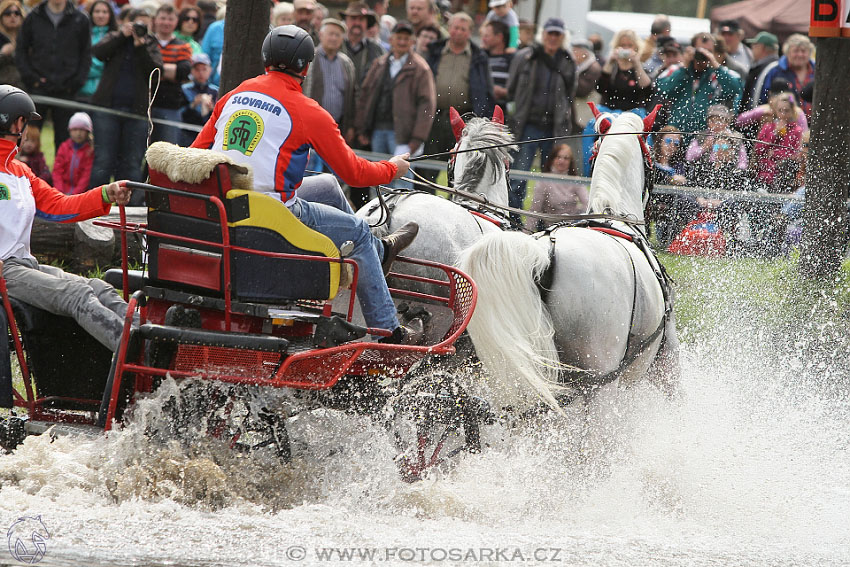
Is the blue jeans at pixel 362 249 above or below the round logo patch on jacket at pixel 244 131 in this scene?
below

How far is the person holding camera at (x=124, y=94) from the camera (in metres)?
10.6

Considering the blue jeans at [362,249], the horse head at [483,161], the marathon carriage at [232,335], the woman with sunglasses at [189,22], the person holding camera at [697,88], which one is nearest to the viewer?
the marathon carriage at [232,335]

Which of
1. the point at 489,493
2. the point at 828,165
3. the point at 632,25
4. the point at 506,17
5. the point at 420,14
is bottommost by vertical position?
the point at 489,493

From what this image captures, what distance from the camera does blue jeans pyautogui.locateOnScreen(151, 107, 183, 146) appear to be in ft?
A: 35.1

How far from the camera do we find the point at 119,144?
1076 cm

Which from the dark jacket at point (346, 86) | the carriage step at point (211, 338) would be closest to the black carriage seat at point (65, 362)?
the carriage step at point (211, 338)

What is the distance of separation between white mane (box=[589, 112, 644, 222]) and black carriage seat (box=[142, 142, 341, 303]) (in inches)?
77.7

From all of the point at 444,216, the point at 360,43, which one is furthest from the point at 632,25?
the point at 444,216

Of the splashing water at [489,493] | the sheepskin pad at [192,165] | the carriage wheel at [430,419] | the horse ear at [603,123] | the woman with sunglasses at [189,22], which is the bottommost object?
the splashing water at [489,493]

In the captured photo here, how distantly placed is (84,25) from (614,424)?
759cm

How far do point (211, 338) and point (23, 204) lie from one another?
1.27 m

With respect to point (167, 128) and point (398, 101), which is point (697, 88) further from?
point (167, 128)

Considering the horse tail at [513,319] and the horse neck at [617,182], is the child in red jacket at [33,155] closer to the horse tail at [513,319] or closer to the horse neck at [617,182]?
the horse neck at [617,182]

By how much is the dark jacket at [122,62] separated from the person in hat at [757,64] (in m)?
6.04
